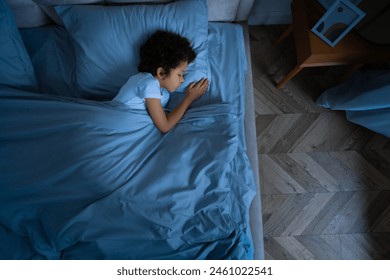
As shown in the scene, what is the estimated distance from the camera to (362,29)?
1150 millimetres

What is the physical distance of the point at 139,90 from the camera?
1042mm

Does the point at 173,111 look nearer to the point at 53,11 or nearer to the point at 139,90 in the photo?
the point at 139,90

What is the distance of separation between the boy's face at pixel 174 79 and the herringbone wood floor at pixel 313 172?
0.61 meters

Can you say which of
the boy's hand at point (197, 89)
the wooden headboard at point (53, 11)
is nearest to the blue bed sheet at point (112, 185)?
the boy's hand at point (197, 89)

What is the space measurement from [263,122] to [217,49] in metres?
0.50

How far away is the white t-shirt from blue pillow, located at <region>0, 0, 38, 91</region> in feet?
1.29

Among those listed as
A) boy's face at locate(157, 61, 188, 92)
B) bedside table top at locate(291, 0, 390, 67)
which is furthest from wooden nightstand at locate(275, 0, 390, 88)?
boy's face at locate(157, 61, 188, 92)

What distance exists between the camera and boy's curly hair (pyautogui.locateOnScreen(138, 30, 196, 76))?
40.9 inches

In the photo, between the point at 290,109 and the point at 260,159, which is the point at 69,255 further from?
the point at 290,109

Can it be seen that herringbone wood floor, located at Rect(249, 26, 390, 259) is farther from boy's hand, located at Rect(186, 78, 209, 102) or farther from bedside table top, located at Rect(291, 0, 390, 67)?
boy's hand, located at Rect(186, 78, 209, 102)

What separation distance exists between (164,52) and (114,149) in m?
0.41

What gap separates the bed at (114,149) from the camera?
0.95 metres
